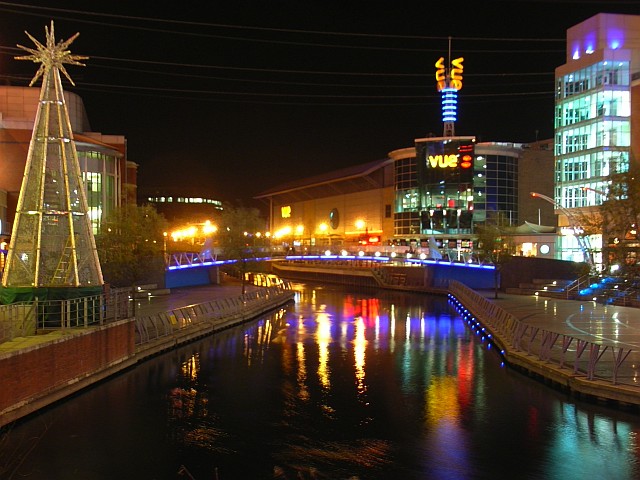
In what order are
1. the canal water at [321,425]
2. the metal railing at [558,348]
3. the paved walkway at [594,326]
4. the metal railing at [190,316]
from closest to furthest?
the canal water at [321,425], the metal railing at [558,348], the paved walkway at [594,326], the metal railing at [190,316]

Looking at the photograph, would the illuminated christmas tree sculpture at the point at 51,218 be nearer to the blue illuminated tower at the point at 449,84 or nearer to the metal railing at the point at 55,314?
the metal railing at the point at 55,314

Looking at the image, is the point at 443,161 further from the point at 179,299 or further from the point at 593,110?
the point at 179,299

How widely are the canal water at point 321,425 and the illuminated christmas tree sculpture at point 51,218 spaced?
13.1 feet

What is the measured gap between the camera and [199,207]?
196 meters

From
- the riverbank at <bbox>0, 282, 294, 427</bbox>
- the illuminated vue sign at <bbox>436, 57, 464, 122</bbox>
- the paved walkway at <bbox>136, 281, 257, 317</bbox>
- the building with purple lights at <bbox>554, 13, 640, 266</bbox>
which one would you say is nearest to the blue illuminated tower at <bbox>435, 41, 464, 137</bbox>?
the illuminated vue sign at <bbox>436, 57, 464, 122</bbox>

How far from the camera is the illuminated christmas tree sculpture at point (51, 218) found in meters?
21.8

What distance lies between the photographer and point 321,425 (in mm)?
18109

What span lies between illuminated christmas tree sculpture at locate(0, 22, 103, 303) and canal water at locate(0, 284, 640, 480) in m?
4.00

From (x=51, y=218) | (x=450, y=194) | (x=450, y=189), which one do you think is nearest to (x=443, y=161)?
(x=450, y=189)

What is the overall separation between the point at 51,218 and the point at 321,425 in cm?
1189

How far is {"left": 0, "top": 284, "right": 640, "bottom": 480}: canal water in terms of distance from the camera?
14898 mm

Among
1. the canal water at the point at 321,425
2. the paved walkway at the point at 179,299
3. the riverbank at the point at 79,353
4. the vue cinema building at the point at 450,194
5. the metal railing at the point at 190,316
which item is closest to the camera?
the canal water at the point at 321,425

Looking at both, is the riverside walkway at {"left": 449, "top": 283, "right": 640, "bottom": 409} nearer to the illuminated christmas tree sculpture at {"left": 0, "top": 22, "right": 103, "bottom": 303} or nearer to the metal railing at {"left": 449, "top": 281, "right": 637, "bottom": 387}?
the metal railing at {"left": 449, "top": 281, "right": 637, "bottom": 387}

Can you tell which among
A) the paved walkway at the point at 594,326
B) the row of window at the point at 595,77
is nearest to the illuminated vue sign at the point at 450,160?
the row of window at the point at 595,77
